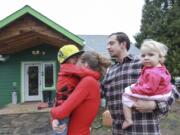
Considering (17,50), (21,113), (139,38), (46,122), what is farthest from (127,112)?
(139,38)

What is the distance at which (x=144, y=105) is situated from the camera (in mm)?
2996

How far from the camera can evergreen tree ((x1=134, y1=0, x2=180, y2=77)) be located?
19013mm

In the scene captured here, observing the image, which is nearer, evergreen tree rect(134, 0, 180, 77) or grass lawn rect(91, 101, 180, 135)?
grass lawn rect(91, 101, 180, 135)

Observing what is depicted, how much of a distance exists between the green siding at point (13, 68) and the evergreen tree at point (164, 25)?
6.47 metres

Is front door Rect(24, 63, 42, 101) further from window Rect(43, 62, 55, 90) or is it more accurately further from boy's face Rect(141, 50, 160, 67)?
boy's face Rect(141, 50, 160, 67)

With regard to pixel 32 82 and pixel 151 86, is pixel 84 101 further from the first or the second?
pixel 32 82

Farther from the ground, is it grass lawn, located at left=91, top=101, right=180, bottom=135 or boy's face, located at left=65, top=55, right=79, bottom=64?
boy's face, located at left=65, top=55, right=79, bottom=64

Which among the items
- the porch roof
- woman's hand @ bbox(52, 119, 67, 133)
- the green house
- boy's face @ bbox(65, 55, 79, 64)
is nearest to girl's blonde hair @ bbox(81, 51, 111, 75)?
boy's face @ bbox(65, 55, 79, 64)

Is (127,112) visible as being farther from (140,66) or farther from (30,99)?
(30,99)

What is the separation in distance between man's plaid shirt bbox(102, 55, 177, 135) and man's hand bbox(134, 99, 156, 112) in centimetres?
8

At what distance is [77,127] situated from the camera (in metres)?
2.91

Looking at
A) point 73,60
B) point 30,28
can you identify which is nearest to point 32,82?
point 30,28

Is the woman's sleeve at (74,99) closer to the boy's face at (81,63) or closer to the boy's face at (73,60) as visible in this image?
the boy's face at (81,63)

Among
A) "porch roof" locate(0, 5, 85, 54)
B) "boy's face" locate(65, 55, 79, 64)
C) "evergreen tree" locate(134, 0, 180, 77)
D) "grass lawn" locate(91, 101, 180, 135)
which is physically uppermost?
"evergreen tree" locate(134, 0, 180, 77)
